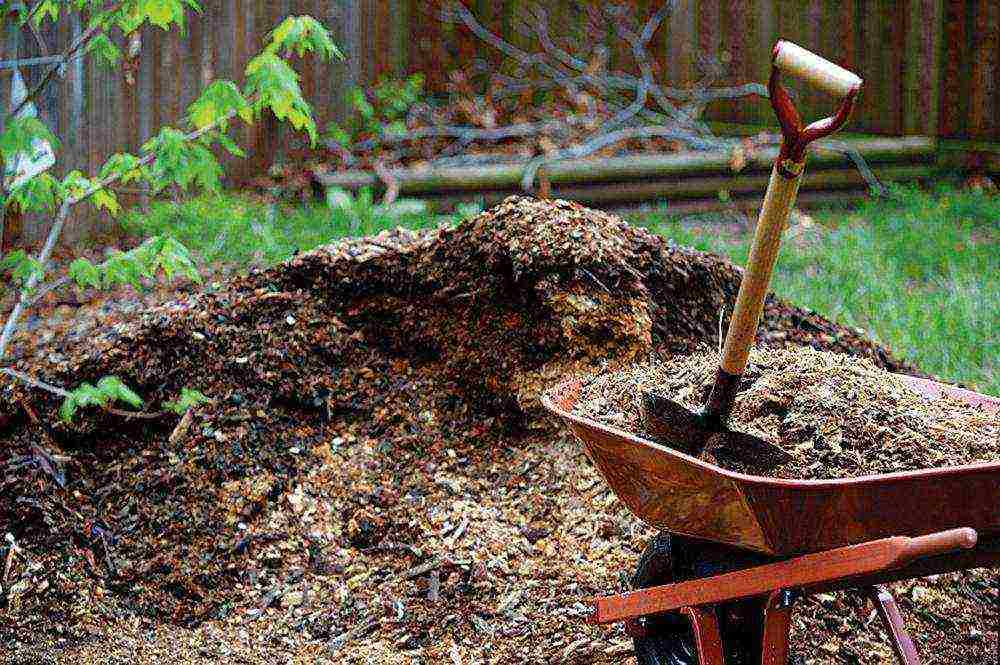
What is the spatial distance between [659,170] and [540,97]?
2.14 m

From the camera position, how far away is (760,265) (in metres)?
1.81

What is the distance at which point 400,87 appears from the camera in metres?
8.29

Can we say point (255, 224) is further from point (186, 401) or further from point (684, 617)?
point (684, 617)

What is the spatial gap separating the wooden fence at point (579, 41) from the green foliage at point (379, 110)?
115 millimetres

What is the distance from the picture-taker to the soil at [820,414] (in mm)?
2010

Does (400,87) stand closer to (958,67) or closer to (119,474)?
(958,67)

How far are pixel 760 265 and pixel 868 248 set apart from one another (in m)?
4.35

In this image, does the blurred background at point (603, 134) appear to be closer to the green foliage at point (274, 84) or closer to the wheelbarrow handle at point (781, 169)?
the green foliage at point (274, 84)

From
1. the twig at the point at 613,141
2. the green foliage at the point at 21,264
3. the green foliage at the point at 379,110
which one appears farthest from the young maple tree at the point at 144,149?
the green foliage at the point at 379,110

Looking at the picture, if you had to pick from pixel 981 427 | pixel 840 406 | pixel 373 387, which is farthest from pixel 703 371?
pixel 373 387

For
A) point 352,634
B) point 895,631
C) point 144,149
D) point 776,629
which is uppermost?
point 144,149

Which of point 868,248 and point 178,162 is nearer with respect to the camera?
point 178,162

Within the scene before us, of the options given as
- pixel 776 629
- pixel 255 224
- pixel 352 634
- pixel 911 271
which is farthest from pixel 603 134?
pixel 776 629

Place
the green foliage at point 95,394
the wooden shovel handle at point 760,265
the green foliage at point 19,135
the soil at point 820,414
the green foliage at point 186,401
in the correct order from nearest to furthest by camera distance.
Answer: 1. the wooden shovel handle at point 760,265
2. the soil at point 820,414
3. the green foliage at point 19,135
4. the green foliage at point 95,394
5. the green foliage at point 186,401
